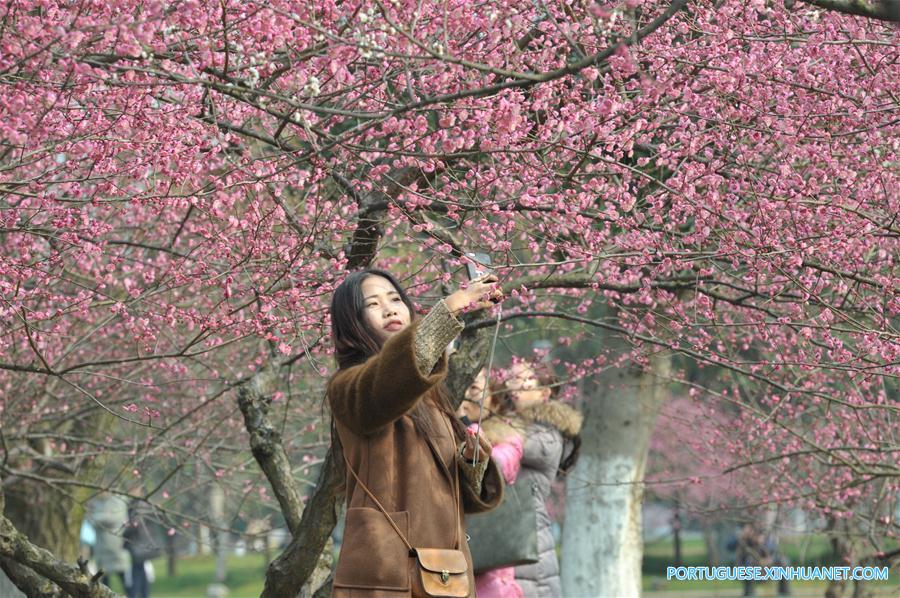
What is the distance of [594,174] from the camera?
5.57 m

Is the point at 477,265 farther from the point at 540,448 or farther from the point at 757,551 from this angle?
the point at 757,551

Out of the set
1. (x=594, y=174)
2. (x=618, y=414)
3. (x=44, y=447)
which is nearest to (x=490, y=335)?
(x=594, y=174)

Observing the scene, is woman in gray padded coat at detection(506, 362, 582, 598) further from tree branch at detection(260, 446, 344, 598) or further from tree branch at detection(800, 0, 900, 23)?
tree branch at detection(800, 0, 900, 23)

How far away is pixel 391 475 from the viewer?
387 cm

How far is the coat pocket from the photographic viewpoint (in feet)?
12.2

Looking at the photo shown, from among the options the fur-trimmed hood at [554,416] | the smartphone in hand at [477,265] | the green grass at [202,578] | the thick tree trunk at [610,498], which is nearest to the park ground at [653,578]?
the green grass at [202,578]

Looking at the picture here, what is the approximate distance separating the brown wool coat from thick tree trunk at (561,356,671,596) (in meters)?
5.64

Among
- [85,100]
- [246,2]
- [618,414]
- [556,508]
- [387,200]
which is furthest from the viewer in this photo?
[556,508]

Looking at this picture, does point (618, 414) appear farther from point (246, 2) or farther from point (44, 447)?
point (246, 2)

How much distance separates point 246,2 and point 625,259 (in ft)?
6.16

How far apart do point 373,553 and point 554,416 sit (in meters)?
2.96

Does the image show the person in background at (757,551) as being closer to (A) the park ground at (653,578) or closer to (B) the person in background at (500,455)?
(A) the park ground at (653,578)

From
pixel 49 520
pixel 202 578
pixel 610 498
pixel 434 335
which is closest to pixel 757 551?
pixel 610 498

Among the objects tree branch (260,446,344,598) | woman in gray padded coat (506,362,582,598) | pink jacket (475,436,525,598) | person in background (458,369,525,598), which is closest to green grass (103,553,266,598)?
woman in gray padded coat (506,362,582,598)
